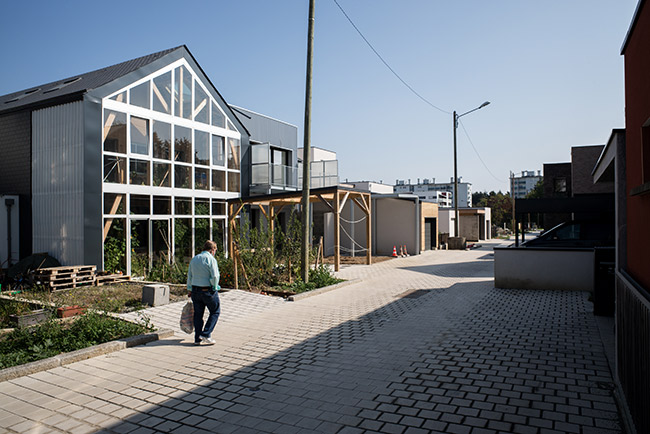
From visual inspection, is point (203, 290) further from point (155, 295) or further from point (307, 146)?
point (307, 146)

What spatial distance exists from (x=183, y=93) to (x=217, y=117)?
5.83 ft

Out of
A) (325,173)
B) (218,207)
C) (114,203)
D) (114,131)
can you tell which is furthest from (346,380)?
(325,173)

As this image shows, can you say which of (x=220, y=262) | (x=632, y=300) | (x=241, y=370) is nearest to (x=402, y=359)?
(x=241, y=370)

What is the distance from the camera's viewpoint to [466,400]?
473cm

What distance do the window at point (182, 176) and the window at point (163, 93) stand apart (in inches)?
78.2

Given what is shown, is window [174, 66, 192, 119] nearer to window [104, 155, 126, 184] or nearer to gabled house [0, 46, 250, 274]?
gabled house [0, 46, 250, 274]

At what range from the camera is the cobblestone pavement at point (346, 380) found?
4289 millimetres

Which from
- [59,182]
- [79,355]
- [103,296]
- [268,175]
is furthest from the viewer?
[268,175]

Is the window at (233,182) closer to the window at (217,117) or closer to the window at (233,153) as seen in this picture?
the window at (233,153)

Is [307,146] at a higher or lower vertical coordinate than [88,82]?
lower

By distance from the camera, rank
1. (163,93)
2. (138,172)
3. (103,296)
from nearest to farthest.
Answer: (103,296), (138,172), (163,93)

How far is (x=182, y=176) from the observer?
16078 millimetres

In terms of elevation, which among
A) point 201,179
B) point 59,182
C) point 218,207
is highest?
point 201,179

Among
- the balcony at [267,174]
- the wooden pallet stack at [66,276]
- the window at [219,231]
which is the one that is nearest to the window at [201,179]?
the window at [219,231]
